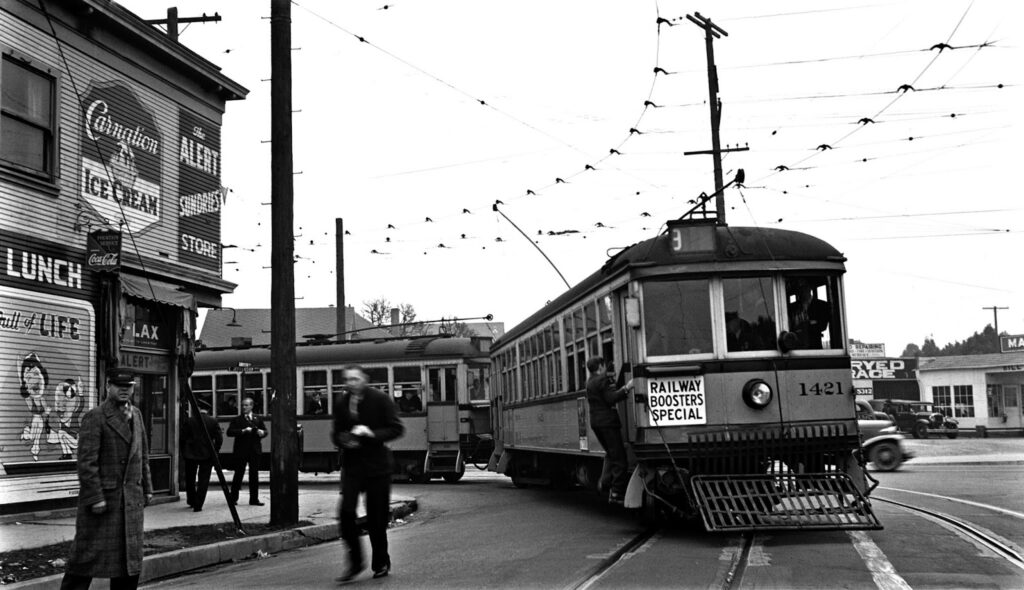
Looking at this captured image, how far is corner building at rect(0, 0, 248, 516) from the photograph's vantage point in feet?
42.9

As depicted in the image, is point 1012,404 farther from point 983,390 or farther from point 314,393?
point 314,393

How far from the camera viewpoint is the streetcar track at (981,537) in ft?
27.9

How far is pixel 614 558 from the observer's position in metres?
8.70

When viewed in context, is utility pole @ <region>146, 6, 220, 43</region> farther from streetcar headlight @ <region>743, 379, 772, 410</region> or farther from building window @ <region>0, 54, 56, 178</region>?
streetcar headlight @ <region>743, 379, 772, 410</region>

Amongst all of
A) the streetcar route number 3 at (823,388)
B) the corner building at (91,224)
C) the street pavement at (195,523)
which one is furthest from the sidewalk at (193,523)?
the streetcar route number 3 at (823,388)

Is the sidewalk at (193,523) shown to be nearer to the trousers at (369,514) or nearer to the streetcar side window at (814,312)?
the trousers at (369,514)

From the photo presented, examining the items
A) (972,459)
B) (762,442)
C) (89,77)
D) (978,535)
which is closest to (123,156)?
(89,77)

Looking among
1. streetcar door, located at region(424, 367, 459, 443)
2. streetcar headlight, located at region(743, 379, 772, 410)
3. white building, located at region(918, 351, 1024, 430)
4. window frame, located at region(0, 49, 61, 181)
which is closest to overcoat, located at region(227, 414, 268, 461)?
window frame, located at region(0, 49, 61, 181)

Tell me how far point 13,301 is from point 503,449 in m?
9.93

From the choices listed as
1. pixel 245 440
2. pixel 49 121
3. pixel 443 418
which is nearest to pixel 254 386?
pixel 443 418

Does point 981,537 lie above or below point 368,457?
below

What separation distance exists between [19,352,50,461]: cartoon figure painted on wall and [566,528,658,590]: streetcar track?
25.3ft

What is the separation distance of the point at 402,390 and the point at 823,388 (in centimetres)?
1426

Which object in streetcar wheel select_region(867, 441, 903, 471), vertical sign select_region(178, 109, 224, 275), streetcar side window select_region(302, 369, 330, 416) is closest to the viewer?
vertical sign select_region(178, 109, 224, 275)
